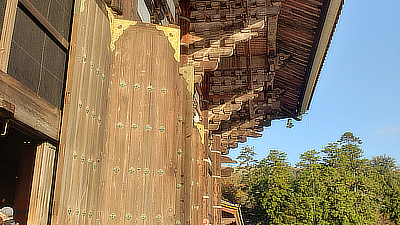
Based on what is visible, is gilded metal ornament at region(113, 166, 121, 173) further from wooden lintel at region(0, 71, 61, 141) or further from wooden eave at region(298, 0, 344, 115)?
wooden eave at region(298, 0, 344, 115)


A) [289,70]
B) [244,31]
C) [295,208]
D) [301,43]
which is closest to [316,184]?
[295,208]

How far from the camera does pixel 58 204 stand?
2.35 metres

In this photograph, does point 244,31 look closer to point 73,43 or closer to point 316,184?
point 73,43

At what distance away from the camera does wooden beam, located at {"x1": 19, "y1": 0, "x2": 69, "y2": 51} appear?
2.30 metres

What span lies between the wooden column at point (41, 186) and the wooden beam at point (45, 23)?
62cm

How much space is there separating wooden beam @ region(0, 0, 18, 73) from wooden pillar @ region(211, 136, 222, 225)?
784 cm

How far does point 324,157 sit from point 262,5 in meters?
15.6

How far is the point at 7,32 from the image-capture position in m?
2.12

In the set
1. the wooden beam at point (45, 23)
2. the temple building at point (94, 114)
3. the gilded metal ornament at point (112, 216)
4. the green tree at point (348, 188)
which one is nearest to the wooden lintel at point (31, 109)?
the temple building at point (94, 114)

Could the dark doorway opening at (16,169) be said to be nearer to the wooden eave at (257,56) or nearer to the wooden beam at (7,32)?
the wooden beam at (7,32)

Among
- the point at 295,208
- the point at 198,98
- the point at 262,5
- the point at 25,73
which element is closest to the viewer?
the point at 25,73

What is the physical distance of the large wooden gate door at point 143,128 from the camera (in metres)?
2.77

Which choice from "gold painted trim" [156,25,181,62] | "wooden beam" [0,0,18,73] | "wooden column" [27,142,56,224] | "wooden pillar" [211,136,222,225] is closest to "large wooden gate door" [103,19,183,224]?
"gold painted trim" [156,25,181,62]

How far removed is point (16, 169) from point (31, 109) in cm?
193
